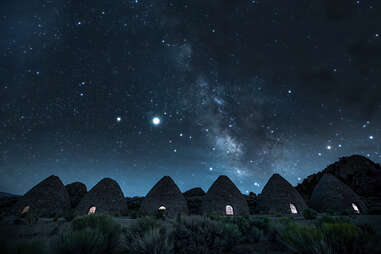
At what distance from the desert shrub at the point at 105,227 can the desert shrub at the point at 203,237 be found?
4.24 ft

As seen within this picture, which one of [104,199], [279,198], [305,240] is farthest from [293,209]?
[104,199]

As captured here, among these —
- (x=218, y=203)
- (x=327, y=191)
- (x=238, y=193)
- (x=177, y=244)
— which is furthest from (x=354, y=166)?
(x=177, y=244)

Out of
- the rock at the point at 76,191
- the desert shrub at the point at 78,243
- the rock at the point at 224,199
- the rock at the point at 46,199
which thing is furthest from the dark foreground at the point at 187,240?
the rock at the point at 76,191

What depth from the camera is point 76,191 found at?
25.5 metres

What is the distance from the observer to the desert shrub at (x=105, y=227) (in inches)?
136

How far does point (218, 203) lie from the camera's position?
19.2 metres

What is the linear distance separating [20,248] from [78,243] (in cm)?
93

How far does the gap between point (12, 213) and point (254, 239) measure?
81.6 ft

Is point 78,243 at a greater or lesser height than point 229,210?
greater

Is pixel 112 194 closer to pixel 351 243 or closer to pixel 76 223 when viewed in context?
pixel 76 223

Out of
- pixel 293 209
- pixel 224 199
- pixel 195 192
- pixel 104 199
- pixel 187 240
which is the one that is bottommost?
pixel 293 209

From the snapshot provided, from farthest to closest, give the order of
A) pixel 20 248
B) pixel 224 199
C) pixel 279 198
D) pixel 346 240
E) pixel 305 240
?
pixel 279 198 < pixel 224 199 < pixel 305 240 < pixel 346 240 < pixel 20 248

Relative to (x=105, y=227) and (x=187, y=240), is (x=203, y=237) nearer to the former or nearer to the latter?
(x=187, y=240)

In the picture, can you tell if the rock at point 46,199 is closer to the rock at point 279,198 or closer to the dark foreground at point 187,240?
the dark foreground at point 187,240
